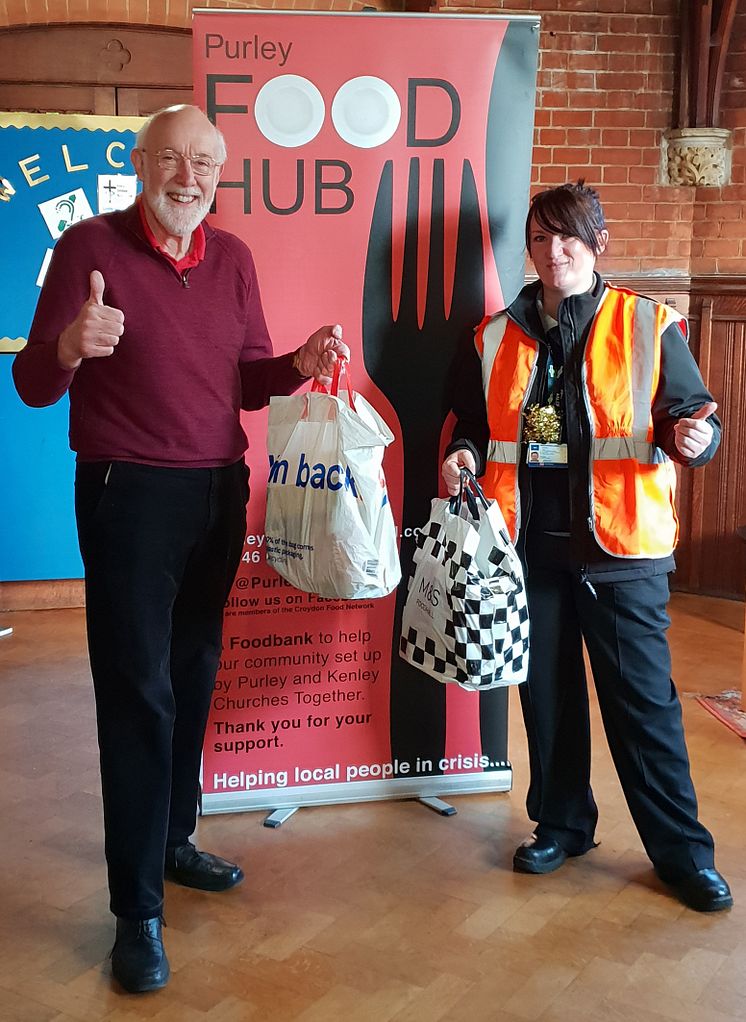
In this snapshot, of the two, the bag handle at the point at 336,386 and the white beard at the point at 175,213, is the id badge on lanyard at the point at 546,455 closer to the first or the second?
the bag handle at the point at 336,386

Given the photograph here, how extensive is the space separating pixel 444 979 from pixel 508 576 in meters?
0.81

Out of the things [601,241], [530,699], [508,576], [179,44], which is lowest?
[530,699]

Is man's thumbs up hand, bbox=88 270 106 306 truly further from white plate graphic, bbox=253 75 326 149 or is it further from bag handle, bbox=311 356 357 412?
white plate graphic, bbox=253 75 326 149

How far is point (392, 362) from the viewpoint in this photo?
2.77 m

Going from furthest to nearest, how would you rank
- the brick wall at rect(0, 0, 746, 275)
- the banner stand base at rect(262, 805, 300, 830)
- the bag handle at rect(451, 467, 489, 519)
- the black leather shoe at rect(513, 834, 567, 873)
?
the brick wall at rect(0, 0, 746, 275) → the banner stand base at rect(262, 805, 300, 830) → the black leather shoe at rect(513, 834, 567, 873) → the bag handle at rect(451, 467, 489, 519)

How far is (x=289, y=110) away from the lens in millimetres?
2588

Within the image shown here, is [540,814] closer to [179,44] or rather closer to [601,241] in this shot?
[601,241]

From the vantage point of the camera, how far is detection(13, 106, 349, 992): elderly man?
6.77 ft

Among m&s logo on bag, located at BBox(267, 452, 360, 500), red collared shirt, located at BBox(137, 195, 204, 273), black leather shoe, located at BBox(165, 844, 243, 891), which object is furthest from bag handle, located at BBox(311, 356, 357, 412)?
black leather shoe, located at BBox(165, 844, 243, 891)

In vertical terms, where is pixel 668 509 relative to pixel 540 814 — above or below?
above

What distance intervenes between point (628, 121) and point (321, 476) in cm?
324

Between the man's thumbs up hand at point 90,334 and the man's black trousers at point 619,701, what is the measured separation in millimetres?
1056

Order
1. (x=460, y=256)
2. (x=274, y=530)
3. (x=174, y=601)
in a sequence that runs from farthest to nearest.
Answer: (x=460, y=256)
(x=274, y=530)
(x=174, y=601)

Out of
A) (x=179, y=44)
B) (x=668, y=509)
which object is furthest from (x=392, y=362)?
(x=179, y=44)
